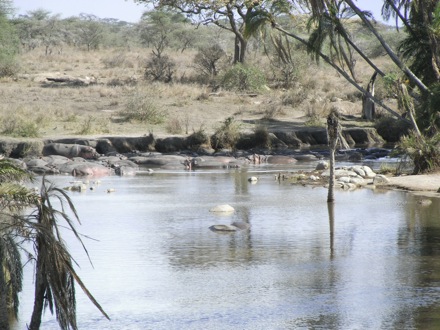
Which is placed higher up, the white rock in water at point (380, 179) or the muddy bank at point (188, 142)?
the muddy bank at point (188, 142)

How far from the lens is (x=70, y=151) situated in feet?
99.3

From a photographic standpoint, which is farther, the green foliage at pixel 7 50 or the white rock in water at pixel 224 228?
the green foliage at pixel 7 50

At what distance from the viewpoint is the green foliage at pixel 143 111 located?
37.0 meters

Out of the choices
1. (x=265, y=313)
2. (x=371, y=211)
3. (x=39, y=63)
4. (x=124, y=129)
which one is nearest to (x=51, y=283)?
(x=265, y=313)

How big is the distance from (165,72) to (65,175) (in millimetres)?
23642

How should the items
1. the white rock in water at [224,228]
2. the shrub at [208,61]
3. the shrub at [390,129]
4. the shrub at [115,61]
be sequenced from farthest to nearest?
the shrub at [115,61] < the shrub at [208,61] < the shrub at [390,129] < the white rock in water at [224,228]

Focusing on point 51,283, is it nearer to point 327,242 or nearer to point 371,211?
point 327,242

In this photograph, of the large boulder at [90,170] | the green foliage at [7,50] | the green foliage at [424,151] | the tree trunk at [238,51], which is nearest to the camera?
the green foliage at [424,151]

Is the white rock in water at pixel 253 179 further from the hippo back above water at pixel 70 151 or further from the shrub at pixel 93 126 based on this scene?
the shrub at pixel 93 126

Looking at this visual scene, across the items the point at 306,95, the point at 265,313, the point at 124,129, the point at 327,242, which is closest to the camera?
the point at 265,313

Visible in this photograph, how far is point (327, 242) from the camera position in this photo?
566 inches

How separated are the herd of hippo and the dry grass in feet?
10.3

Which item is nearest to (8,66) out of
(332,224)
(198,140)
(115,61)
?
(115,61)

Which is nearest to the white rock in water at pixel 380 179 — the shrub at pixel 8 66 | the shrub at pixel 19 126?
the shrub at pixel 19 126
